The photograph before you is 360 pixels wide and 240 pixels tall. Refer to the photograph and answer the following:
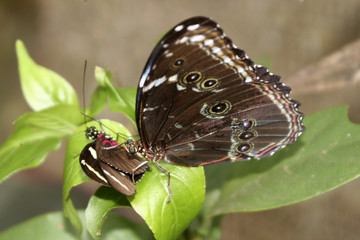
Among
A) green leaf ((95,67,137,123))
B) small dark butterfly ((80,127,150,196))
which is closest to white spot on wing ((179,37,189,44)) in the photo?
green leaf ((95,67,137,123))

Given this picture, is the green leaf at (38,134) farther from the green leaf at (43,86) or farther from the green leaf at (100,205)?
the green leaf at (100,205)

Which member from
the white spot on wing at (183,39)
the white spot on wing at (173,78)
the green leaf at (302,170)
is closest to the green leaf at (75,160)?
the white spot on wing at (173,78)

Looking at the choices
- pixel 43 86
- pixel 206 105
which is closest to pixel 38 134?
pixel 43 86

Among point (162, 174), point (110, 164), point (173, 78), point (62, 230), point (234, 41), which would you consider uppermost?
point (173, 78)

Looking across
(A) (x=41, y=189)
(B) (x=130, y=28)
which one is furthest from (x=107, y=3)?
(A) (x=41, y=189)

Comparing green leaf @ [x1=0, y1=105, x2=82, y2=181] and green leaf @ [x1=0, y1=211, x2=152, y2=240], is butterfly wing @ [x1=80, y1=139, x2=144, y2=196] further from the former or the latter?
green leaf @ [x1=0, y1=211, x2=152, y2=240]

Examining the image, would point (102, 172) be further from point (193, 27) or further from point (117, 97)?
point (193, 27)
